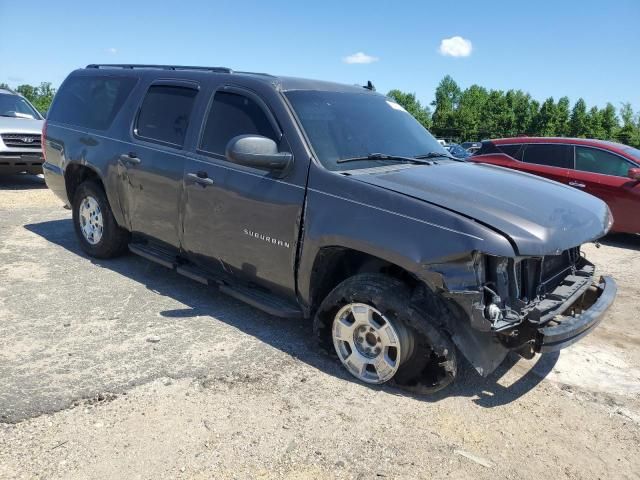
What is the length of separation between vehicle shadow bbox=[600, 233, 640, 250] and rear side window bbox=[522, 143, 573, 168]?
1370 mm

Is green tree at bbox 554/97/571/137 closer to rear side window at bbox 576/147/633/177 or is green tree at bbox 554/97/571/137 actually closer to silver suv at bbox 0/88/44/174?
rear side window at bbox 576/147/633/177

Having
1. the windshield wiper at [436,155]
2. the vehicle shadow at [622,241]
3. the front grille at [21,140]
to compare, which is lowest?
the vehicle shadow at [622,241]

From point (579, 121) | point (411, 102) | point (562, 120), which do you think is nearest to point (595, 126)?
point (579, 121)

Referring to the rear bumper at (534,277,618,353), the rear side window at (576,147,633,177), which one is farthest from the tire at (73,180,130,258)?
the rear side window at (576,147,633,177)

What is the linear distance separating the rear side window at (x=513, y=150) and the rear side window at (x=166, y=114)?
636 centimetres

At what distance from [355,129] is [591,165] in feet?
19.6

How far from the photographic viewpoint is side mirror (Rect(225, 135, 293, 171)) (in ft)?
12.0

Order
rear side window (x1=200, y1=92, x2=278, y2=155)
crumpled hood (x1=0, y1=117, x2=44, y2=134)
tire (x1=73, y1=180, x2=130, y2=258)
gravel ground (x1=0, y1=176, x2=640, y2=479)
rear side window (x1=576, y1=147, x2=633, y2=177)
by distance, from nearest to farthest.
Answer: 1. gravel ground (x1=0, y1=176, x2=640, y2=479)
2. rear side window (x1=200, y1=92, x2=278, y2=155)
3. tire (x1=73, y1=180, x2=130, y2=258)
4. rear side window (x1=576, y1=147, x2=633, y2=177)
5. crumpled hood (x1=0, y1=117, x2=44, y2=134)

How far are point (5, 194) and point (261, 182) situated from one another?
8.16 meters

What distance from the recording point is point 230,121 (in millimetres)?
4312

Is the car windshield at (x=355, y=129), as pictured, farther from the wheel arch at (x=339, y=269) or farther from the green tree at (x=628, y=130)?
the green tree at (x=628, y=130)

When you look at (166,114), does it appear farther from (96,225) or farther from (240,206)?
(96,225)

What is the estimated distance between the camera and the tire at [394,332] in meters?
3.26

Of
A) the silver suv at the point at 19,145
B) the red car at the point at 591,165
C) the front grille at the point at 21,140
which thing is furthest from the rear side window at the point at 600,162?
the front grille at the point at 21,140
